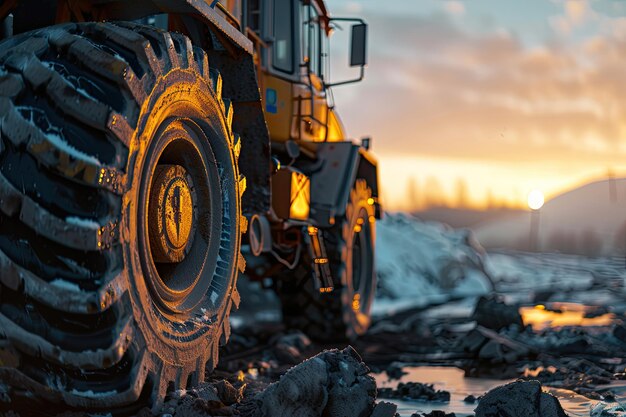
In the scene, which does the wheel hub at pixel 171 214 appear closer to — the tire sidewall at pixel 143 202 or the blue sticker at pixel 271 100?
the tire sidewall at pixel 143 202

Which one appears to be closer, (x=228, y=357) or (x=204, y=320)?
(x=204, y=320)

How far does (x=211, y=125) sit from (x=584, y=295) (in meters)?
10.6

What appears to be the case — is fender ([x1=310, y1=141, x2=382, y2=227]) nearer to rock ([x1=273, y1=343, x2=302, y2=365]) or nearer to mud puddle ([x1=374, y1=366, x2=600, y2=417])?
rock ([x1=273, y1=343, x2=302, y2=365])

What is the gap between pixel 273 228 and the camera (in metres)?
6.52

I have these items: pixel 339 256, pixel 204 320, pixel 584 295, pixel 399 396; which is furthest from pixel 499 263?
pixel 204 320

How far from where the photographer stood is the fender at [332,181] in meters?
7.20

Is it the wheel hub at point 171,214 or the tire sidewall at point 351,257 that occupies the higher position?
the wheel hub at point 171,214

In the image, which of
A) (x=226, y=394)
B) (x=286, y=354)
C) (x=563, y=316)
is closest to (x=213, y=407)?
(x=226, y=394)

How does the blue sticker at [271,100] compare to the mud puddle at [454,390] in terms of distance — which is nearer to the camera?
the mud puddle at [454,390]

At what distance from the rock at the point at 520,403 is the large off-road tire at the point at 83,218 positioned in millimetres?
1299

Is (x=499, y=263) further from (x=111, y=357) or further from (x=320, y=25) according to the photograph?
(x=111, y=357)

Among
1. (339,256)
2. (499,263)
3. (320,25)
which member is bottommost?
(499,263)

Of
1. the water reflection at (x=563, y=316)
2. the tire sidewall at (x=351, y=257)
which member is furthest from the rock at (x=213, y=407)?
the water reflection at (x=563, y=316)

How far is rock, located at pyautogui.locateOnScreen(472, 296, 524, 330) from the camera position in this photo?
781 cm
